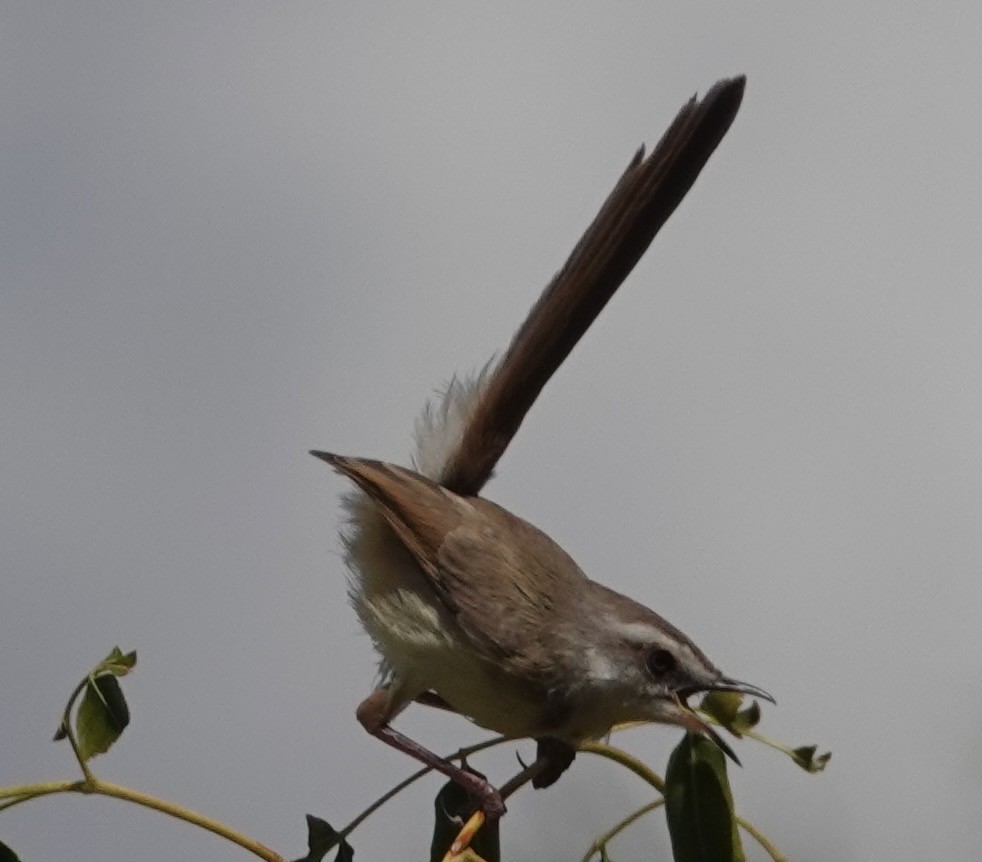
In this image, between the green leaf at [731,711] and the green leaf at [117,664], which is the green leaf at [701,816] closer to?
the green leaf at [731,711]

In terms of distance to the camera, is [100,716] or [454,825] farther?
[454,825]

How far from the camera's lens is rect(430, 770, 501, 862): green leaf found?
3.10 metres

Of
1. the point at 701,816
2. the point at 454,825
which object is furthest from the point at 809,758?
the point at 454,825

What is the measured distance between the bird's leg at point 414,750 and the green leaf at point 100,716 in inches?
28.0

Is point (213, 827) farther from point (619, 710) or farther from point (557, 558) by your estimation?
point (557, 558)

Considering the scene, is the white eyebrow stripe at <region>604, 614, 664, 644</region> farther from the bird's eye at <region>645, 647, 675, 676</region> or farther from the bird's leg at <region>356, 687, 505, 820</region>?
the bird's leg at <region>356, 687, 505, 820</region>

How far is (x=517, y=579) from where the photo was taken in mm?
3816

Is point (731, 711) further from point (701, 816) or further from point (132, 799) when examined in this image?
point (132, 799)

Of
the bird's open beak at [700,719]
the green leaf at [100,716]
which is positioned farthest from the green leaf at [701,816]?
the green leaf at [100,716]

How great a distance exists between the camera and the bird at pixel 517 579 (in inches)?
140

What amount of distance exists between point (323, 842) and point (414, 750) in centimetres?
41

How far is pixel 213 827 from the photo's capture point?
106 inches

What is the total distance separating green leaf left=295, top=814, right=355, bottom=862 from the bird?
28 centimetres

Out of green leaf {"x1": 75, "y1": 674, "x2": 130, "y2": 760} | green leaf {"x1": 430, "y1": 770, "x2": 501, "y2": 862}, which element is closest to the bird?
green leaf {"x1": 430, "y1": 770, "x2": 501, "y2": 862}
